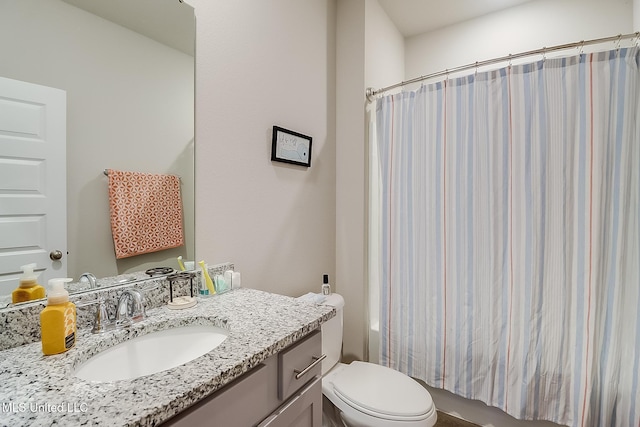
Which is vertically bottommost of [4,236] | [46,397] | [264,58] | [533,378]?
[533,378]

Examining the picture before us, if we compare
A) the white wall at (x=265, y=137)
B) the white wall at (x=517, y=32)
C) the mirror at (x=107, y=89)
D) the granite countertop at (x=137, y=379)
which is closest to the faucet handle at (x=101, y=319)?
the granite countertop at (x=137, y=379)

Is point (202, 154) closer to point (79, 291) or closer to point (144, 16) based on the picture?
point (144, 16)

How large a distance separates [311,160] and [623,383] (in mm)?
1866

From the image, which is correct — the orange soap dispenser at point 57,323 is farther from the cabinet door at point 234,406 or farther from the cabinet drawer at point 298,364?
the cabinet drawer at point 298,364

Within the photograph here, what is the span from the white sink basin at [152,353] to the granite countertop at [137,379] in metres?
0.02

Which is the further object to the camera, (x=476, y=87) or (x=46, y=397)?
(x=476, y=87)

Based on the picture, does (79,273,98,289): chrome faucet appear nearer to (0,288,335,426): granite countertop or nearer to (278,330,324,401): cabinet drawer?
(0,288,335,426): granite countertop

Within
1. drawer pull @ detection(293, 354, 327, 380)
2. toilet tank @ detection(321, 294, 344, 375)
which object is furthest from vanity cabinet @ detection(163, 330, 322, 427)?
toilet tank @ detection(321, 294, 344, 375)

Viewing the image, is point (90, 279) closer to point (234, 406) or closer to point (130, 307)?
point (130, 307)

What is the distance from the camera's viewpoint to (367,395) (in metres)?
1.35

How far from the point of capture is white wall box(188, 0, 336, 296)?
1258mm

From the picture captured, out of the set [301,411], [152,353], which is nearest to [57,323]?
[152,353]

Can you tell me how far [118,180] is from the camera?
101 cm

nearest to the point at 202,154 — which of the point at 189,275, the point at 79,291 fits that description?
the point at 189,275
